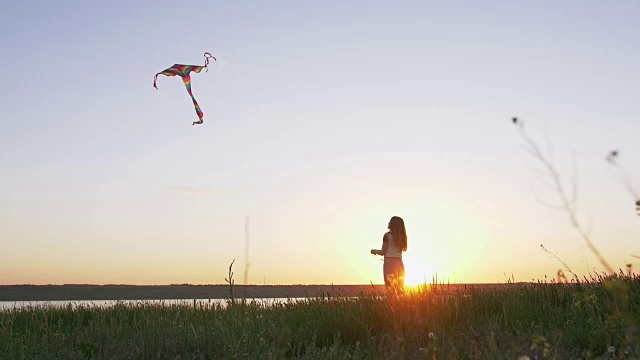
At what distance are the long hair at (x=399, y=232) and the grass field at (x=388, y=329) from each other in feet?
11.1

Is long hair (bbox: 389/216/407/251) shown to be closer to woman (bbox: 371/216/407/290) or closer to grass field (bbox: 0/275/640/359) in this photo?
woman (bbox: 371/216/407/290)

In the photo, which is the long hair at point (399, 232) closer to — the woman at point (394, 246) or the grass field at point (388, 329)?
the woman at point (394, 246)

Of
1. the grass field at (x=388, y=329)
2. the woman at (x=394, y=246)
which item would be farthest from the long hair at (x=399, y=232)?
the grass field at (x=388, y=329)

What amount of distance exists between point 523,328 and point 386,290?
1.86 m

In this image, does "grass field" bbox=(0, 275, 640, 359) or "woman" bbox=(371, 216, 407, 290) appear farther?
"woman" bbox=(371, 216, 407, 290)

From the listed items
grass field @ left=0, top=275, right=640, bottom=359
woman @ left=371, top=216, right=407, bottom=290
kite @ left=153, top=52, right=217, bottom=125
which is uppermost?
kite @ left=153, top=52, right=217, bottom=125

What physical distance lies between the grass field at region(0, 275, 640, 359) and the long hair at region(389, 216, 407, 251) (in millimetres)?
3398

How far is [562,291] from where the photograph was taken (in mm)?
9391

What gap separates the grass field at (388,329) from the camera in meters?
6.55

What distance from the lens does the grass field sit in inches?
258

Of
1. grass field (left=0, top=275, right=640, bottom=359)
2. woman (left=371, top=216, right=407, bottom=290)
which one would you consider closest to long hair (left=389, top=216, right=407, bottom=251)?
woman (left=371, top=216, right=407, bottom=290)

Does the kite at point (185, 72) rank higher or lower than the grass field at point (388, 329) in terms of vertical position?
higher

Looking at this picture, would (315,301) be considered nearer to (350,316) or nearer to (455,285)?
(350,316)

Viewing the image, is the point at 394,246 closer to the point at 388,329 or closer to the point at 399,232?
the point at 399,232
